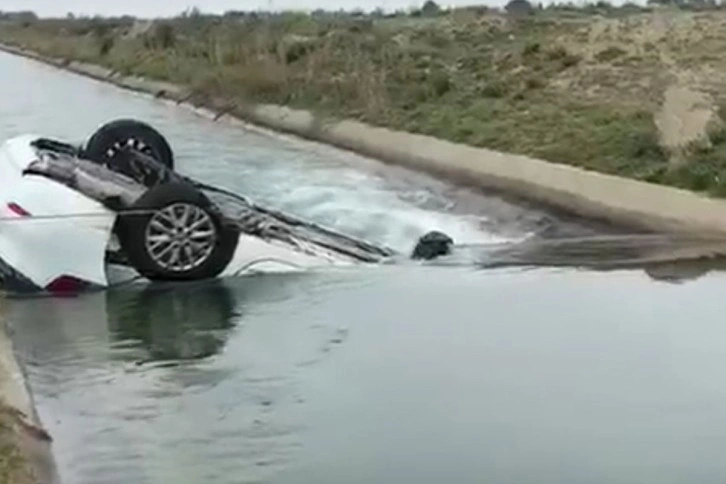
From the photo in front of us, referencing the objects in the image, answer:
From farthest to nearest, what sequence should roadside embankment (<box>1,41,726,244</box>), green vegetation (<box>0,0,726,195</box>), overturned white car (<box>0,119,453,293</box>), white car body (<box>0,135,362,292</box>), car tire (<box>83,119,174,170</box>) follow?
1. green vegetation (<box>0,0,726,195</box>)
2. roadside embankment (<box>1,41,726,244</box>)
3. car tire (<box>83,119,174,170</box>)
4. overturned white car (<box>0,119,453,293</box>)
5. white car body (<box>0,135,362,292</box>)

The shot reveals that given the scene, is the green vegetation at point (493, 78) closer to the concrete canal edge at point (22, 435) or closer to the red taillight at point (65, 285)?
the red taillight at point (65, 285)

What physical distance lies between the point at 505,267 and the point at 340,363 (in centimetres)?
588

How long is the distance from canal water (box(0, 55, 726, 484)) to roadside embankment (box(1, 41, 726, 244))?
341cm

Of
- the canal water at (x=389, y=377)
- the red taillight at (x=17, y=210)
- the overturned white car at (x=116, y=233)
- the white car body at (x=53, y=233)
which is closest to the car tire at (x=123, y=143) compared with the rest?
the overturned white car at (x=116, y=233)

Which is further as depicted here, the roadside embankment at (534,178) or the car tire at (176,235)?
the roadside embankment at (534,178)

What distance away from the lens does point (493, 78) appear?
42594 millimetres

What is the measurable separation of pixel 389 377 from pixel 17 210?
5352 mm

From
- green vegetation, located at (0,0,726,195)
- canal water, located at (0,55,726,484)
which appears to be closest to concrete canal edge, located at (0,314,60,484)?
canal water, located at (0,55,726,484)

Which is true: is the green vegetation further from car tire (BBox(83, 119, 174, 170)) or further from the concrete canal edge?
the concrete canal edge

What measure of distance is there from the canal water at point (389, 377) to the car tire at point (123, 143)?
327 centimetres

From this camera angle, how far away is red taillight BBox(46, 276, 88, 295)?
16.4 metres

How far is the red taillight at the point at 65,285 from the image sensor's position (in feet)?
53.9

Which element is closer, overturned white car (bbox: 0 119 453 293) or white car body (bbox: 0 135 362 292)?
white car body (bbox: 0 135 362 292)

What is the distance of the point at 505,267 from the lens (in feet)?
61.7
